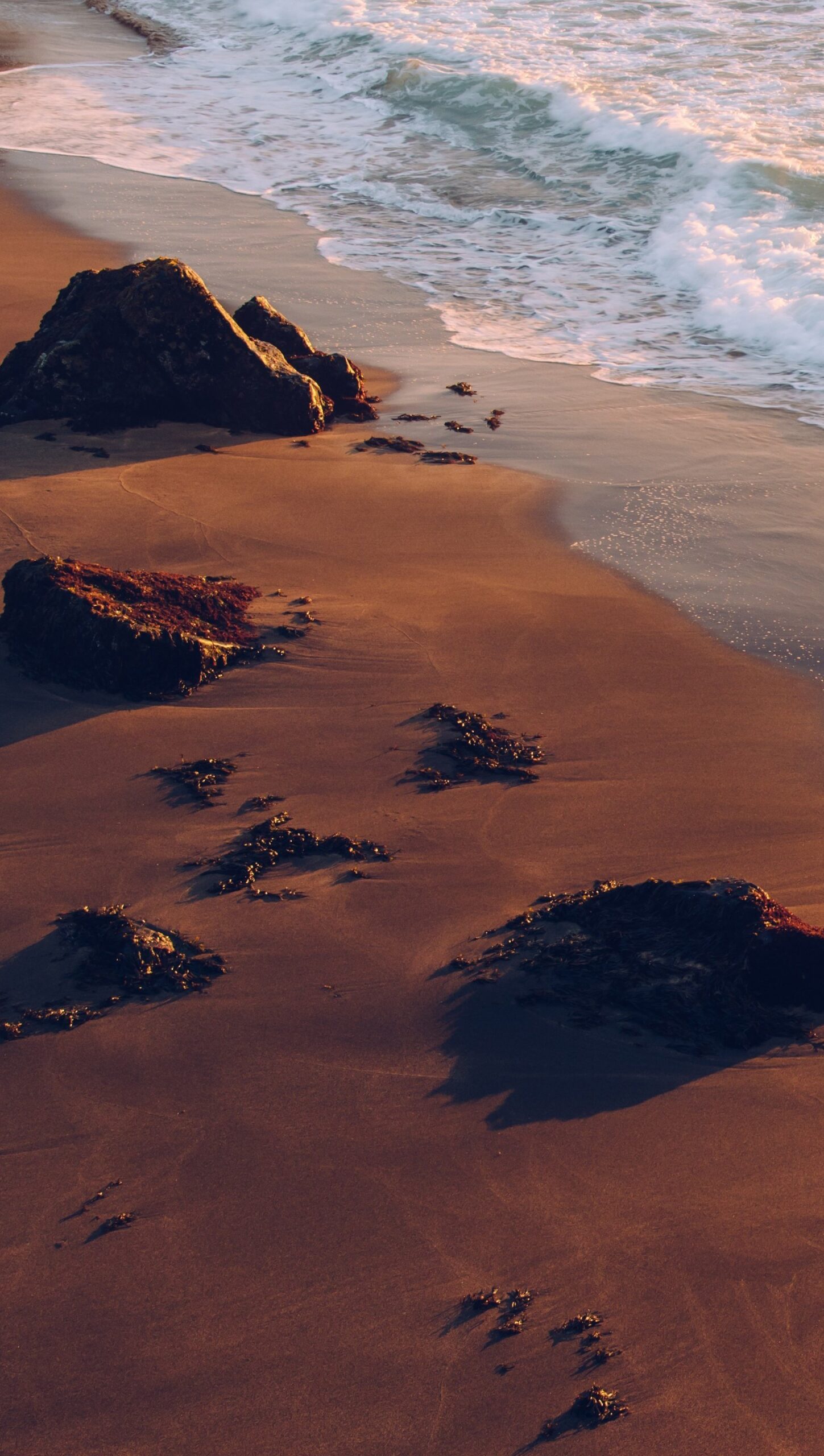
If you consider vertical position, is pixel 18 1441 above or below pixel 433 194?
below

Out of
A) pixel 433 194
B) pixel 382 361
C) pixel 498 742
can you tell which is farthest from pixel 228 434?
pixel 433 194

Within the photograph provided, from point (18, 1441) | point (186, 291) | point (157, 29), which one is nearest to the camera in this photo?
point (18, 1441)

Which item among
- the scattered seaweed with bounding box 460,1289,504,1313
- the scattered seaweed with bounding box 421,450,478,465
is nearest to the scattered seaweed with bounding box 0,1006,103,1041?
the scattered seaweed with bounding box 460,1289,504,1313

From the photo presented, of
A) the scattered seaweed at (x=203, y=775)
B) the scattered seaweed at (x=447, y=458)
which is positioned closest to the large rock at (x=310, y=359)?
the scattered seaweed at (x=447, y=458)

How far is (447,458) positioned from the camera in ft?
25.5

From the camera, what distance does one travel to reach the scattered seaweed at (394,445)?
309 inches

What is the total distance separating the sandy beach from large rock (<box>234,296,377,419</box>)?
120 inches

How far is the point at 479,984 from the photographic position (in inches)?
151

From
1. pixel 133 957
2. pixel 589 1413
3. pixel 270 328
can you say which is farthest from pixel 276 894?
pixel 270 328

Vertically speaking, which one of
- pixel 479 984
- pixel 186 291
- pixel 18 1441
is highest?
pixel 186 291

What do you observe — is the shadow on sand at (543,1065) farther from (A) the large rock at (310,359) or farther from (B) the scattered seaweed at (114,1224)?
(A) the large rock at (310,359)

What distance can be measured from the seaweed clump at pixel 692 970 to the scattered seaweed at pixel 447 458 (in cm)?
443

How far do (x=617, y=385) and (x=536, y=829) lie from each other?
5591 millimetres

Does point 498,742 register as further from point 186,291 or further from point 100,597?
point 186,291
